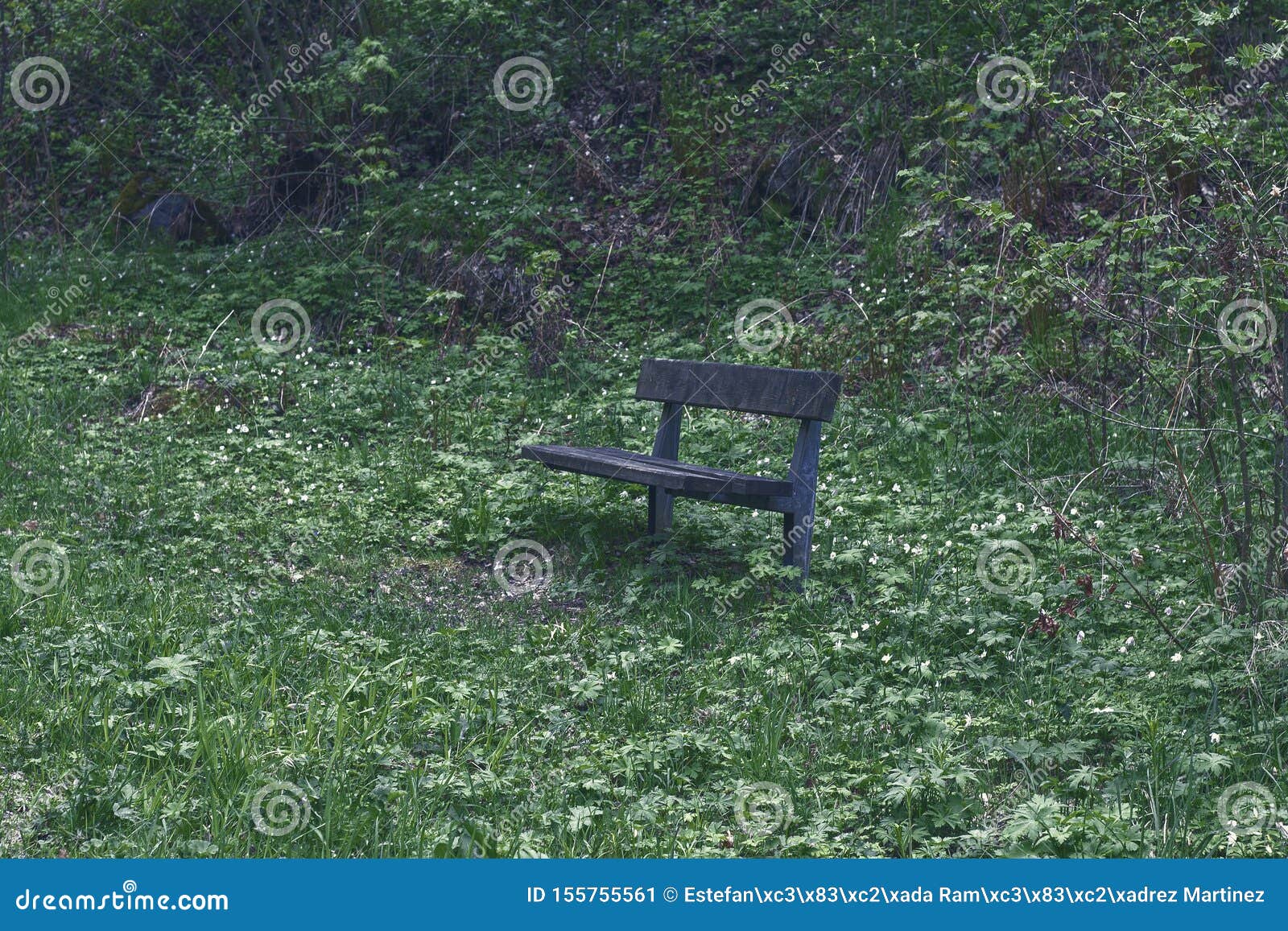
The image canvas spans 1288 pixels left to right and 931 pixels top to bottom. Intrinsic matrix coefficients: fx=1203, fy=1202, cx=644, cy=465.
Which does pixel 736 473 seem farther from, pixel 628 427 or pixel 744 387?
pixel 628 427

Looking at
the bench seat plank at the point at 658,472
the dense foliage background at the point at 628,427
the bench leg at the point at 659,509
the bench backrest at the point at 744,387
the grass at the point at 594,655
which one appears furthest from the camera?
the bench leg at the point at 659,509

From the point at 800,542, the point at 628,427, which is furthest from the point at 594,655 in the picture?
the point at 628,427

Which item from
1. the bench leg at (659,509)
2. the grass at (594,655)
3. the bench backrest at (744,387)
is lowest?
the grass at (594,655)

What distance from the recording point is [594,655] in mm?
4234

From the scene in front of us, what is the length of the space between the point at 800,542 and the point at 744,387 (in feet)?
2.75

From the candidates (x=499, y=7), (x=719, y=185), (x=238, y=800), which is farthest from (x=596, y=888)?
(x=499, y=7)

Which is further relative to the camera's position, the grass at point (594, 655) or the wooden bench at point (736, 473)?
the wooden bench at point (736, 473)

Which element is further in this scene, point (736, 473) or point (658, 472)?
point (736, 473)

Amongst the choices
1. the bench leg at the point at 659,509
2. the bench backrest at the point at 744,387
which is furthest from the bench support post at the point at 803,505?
the bench leg at the point at 659,509

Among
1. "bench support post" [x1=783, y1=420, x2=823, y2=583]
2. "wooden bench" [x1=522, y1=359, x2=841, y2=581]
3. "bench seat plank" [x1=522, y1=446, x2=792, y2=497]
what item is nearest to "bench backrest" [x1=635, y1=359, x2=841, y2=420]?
"wooden bench" [x1=522, y1=359, x2=841, y2=581]

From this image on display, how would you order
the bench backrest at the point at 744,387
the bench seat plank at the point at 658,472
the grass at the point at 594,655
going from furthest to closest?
the bench backrest at the point at 744,387, the bench seat plank at the point at 658,472, the grass at the point at 594,655

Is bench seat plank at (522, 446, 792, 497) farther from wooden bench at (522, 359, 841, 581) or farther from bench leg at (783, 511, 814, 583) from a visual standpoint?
bench leg at (783, 511, 814, 583)

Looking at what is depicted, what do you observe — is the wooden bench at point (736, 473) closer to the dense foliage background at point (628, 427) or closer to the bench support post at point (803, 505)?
the bench support post at point (803, 505)

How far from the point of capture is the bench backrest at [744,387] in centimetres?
491
